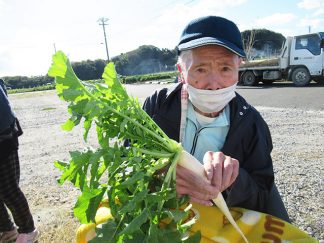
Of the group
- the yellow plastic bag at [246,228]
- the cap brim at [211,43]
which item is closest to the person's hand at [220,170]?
the yellow plastic bag at [246,228]

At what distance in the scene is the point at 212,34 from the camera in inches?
71.6

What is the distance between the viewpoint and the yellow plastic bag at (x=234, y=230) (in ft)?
5.24

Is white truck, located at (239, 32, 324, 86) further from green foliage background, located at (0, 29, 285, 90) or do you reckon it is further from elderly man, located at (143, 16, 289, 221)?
green foliage background, located at (0, 29, 285, 90)

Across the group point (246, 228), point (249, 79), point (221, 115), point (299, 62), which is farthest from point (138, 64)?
point (246, 228)

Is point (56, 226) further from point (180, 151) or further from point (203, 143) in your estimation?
point (180, 151)

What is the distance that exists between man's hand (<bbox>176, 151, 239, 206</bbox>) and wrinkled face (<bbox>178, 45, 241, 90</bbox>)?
0.49 m

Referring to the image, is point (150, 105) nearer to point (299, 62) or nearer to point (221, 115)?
point (221, 115)

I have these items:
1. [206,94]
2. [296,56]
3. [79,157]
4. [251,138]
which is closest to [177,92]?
[206,94]

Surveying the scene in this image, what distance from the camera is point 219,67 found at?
1829 millimetres

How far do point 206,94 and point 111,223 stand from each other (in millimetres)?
860

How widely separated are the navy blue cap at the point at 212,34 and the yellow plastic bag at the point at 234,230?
2.69 feet

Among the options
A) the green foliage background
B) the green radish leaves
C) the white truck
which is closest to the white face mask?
the green radish leaves

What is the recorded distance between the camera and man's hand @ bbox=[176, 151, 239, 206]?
143 cm

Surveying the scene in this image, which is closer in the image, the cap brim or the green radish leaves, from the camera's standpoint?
the green radish leaves
